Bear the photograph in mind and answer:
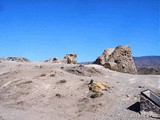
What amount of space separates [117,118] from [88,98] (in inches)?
164

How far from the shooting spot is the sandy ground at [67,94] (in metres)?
24.4

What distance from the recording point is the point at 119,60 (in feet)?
129

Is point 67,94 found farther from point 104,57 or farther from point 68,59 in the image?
point 68,59

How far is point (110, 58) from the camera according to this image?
4025 centimetres

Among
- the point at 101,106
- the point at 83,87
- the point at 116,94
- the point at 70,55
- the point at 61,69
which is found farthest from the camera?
the point at 70,55

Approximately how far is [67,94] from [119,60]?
42.1ft

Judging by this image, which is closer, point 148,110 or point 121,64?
point 148,110

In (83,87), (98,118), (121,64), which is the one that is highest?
(121,64)

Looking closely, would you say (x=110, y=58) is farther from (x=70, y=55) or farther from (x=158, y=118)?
(x=158, y=118)

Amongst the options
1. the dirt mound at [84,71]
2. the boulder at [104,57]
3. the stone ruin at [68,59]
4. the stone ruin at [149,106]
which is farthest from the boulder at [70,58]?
the stone ruin at [149,106]

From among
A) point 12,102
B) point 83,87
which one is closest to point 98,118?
point 83,87

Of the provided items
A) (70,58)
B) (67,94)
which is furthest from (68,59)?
(67,94)

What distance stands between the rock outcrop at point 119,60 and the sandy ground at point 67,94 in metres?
4.18

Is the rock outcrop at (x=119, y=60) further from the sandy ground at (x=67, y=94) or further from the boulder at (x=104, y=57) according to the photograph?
the sandy ground at (x=67, y=94)
